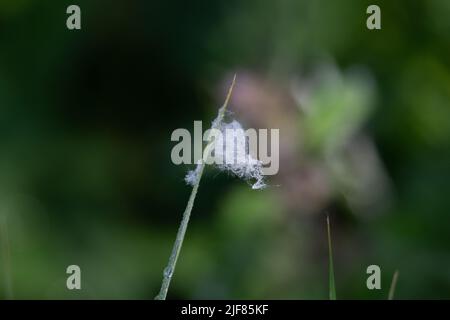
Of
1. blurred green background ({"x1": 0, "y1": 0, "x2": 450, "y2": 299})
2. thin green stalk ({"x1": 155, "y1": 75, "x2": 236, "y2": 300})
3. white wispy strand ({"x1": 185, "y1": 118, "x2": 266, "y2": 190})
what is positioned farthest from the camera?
blurred green background ({"x1": 0, "y1": 0, "x2": 450, "y2": 299})

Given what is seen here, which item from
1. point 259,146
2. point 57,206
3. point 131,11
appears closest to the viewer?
point 259,146

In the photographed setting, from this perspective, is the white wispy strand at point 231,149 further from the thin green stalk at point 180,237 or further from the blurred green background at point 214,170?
the blurred green background at point 214,170

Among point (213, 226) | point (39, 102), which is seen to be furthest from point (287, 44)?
point (39, 102)

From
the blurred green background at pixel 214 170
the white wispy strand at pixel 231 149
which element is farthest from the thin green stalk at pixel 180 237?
the blurred green background at pixel 214 170

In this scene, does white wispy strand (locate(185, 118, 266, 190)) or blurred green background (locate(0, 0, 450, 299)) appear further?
blurred green background (locate(0, 0, 450, 299))

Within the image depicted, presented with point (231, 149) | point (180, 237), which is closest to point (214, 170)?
point (231, 149)

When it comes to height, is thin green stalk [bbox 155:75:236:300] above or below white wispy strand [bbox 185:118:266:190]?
A: below

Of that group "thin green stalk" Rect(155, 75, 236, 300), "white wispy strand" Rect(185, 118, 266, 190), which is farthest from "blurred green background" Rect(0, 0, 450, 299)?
"thin green stalk" Rect(155, 75, 236, 300)

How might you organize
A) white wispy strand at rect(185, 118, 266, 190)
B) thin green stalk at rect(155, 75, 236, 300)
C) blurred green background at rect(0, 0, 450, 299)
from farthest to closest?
blurred green background at rect(0, 0, 450, 299) → white wispy strand at rect(185, 118, 266, 190) → thin green stalk at rect(155, 75, 236, 300)

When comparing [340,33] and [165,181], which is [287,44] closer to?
[340,33]

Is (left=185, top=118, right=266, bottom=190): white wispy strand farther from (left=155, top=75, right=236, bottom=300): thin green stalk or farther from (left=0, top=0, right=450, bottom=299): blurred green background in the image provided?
(left=0, top=0, right=450, bottom=299): blurred green background
